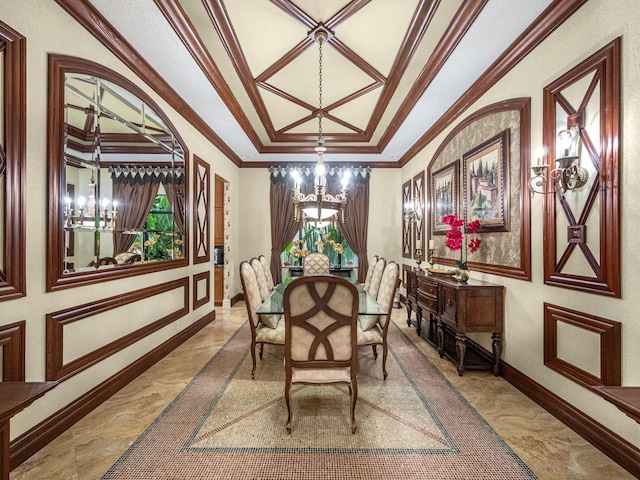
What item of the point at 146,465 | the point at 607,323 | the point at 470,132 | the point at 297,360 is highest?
the point at 470,132

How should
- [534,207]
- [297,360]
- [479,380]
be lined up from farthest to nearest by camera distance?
[479,380] → [534,207] → [297,360]

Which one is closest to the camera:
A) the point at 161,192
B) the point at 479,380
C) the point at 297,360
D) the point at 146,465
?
the point at 146,465

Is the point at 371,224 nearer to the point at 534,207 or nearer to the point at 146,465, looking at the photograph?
the point at 534,207

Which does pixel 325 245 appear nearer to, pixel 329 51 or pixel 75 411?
pixel 329 51

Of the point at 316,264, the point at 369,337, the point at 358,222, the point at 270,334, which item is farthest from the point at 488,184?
the point at 358,222

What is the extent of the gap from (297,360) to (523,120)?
101 inches

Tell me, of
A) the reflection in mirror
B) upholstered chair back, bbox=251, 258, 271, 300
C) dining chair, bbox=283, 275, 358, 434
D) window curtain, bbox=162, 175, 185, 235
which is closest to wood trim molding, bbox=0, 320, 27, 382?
the reflection in mirror

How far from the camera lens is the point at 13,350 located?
5.30ft

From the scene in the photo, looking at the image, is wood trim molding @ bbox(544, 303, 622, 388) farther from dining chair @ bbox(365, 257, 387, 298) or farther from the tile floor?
dining chair @ bbox(365, 257, 387, 298)

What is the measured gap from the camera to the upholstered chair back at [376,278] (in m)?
3.00

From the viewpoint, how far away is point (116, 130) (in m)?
2.46

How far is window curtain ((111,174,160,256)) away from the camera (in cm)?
247

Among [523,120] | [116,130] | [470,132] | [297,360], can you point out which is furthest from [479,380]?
[116,130]

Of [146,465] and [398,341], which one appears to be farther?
[398,341]
